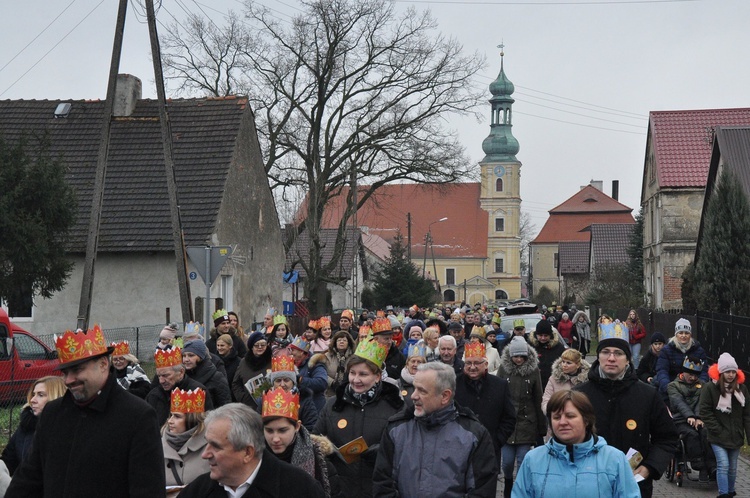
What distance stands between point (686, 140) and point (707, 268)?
19.3 metres

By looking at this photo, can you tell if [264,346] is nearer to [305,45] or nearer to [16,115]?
[16,115]

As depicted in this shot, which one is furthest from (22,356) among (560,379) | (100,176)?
(560,379)

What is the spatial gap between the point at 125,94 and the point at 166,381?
1002 inches

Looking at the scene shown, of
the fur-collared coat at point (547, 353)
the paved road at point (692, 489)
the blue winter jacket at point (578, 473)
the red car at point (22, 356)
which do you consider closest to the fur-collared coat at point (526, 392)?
the paved road at point (692, 489)

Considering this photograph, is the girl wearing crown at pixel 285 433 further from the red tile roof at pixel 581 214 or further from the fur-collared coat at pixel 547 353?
the red tile roof at pixel 581 214

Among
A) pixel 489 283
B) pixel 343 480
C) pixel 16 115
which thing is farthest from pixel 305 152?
pixel 489 283

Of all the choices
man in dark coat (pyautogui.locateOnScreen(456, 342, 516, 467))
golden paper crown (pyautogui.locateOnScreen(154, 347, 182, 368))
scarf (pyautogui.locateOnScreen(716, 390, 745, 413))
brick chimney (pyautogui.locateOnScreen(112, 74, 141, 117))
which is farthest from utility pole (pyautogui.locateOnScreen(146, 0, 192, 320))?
brick chimney (pyautogui.locateOnScreen(112, 74, 141, 117))

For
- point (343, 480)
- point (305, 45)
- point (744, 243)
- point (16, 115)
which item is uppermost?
point (305, 45)

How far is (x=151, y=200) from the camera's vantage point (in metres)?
28.8

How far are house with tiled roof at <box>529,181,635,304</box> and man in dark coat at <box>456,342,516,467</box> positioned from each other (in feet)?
394

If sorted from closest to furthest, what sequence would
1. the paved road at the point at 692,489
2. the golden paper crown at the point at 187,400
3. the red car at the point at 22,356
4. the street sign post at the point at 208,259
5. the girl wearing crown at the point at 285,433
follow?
the girl wearing crown at the point at 285,433 < the golden paper crown at the point at 187,400 < the paved road at the point at 692,489 < the street sign post at the point at 208,259 < the red car at the point at 22,356

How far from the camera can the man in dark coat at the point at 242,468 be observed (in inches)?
168

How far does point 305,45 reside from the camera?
39.0 metres

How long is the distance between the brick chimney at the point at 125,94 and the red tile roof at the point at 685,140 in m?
22.6
